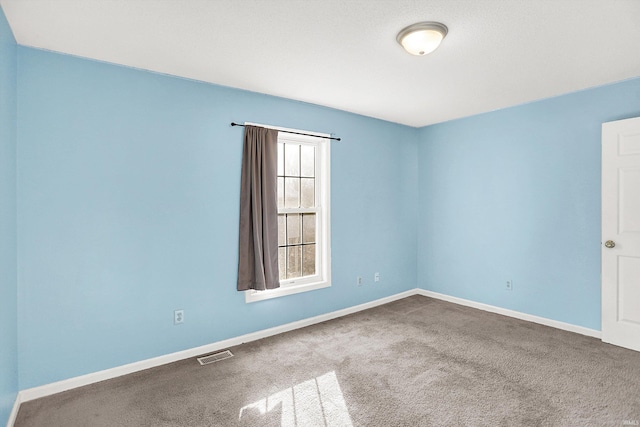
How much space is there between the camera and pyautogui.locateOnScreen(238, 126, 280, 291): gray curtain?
3.34 metres

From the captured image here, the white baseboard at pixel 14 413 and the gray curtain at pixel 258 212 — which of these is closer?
the white baseboard at pixel 14 413

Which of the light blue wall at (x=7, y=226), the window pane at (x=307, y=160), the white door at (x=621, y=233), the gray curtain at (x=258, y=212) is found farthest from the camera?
the window pane at (x=307, y=160)

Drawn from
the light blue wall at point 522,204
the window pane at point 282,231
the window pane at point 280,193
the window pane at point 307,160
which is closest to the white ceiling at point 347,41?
the light blue wall at point 522,204

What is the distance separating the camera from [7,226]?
2084mm

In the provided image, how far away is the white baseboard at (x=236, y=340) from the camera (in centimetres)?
243

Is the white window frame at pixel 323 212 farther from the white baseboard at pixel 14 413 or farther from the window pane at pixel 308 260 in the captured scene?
the white baseboard at pixel 14 413

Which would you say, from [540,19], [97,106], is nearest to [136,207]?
[97,106]

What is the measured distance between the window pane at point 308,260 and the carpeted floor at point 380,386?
2.52 ft

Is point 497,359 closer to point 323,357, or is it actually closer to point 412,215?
point 323,357

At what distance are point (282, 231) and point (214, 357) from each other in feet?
4.79

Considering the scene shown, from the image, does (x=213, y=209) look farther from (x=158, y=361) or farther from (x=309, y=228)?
(x=158, y=361)

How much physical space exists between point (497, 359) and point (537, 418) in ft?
2.79

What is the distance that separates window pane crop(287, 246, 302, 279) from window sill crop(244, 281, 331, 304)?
0.16 meters

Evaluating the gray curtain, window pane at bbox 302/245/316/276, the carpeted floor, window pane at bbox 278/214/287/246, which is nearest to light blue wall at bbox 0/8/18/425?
the carpeted floor
